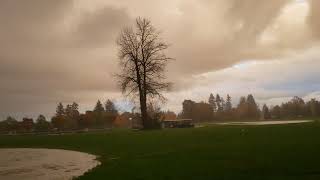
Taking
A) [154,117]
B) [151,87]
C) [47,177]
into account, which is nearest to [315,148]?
[47,177]

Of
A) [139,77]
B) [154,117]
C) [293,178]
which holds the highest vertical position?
[139,77]

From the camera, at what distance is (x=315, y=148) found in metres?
20.8

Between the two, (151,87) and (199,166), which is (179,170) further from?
(151,87)

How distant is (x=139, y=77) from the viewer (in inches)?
2293

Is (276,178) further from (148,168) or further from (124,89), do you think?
(124,89)

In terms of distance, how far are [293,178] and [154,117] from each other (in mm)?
50743

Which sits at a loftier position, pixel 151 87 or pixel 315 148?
pixel 151 87

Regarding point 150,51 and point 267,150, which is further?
point 150,51

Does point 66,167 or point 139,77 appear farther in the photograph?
point 139,77

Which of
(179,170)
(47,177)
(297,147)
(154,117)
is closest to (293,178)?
(179,170)

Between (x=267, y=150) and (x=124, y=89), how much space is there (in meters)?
37.6

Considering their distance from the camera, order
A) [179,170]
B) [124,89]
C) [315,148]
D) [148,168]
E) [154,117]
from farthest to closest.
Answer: [154,117] < [124,89] < [315,148] < [148,168] < [179,170]

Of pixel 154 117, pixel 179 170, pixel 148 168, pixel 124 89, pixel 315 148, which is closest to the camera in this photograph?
pixel 179 170

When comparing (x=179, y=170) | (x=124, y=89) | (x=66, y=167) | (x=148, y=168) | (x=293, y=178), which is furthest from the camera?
(x=124, y=89)
